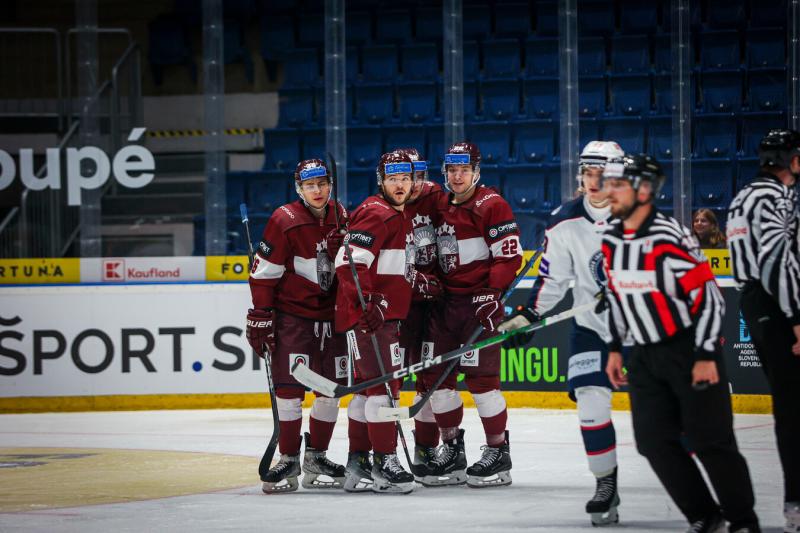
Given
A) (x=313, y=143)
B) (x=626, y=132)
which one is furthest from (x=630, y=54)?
(x=313, y=143)

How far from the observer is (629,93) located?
1041 cm

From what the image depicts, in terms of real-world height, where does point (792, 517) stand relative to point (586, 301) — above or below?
below

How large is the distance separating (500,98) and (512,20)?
2.91 ft

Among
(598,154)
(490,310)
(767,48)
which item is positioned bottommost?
(490,310)

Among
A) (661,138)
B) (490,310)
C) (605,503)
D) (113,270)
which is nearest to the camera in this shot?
(605,503)

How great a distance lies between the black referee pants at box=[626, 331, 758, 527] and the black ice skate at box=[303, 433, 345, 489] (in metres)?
2.17

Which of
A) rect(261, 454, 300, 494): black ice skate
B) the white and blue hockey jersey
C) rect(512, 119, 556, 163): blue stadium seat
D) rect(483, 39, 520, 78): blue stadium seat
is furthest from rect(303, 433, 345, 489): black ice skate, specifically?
rect(483, 39, 520, 78): blue stadium seat

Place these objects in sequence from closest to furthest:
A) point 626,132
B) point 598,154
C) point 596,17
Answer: point 598,154 < point 626,132 < point 596,17

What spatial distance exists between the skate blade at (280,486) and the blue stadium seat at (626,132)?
4.97 m

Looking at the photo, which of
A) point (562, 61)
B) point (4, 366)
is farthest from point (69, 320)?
point (562, 61)

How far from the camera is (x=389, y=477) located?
561 centimetres

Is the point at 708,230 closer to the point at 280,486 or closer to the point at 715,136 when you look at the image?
the point at 715,136

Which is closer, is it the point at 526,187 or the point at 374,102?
the point at 526,187

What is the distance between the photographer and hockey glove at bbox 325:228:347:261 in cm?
587
